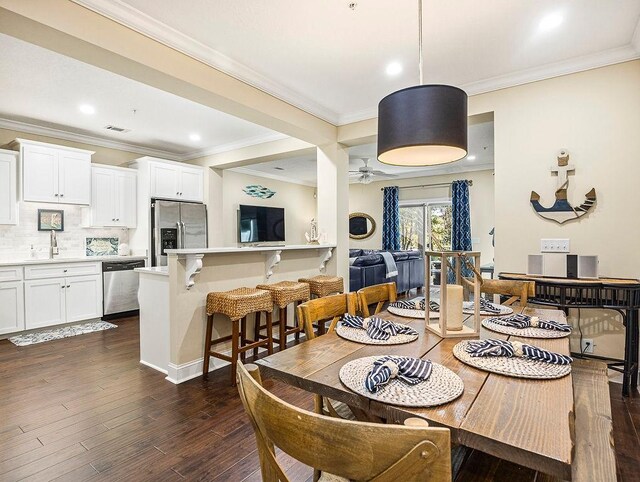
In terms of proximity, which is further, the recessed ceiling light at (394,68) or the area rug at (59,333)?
the area rug at (59,333)

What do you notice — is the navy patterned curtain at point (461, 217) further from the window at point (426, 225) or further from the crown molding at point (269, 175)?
the crown molding at point (269, 175)

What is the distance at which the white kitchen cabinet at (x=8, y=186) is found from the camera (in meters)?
4.38

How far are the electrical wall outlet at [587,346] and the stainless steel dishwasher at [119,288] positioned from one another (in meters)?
5.43

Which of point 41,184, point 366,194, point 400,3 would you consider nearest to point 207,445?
point 400,3

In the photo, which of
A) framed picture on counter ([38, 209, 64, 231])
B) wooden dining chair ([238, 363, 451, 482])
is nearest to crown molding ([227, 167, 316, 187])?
framed picture on counter ([38, 209, 64, 231])

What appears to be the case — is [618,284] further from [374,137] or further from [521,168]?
[374,137]

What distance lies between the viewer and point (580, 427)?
51.8 inches

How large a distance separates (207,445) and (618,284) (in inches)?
118

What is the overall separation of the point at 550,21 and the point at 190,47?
2.63 meters

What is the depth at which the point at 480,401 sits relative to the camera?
3.09ft

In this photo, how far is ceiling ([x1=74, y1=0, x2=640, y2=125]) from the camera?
2334mm

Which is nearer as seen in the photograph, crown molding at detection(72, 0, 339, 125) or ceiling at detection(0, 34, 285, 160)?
crown molding at detection(72, 0, 339, 125)

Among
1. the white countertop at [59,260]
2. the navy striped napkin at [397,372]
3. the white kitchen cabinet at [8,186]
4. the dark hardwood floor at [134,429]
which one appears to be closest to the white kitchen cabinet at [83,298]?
the white countertop at [59,260]

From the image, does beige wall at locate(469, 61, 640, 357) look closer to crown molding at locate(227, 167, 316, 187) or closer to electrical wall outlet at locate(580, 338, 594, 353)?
electrical wall outlet at locate(580, 338, 594, 353)
